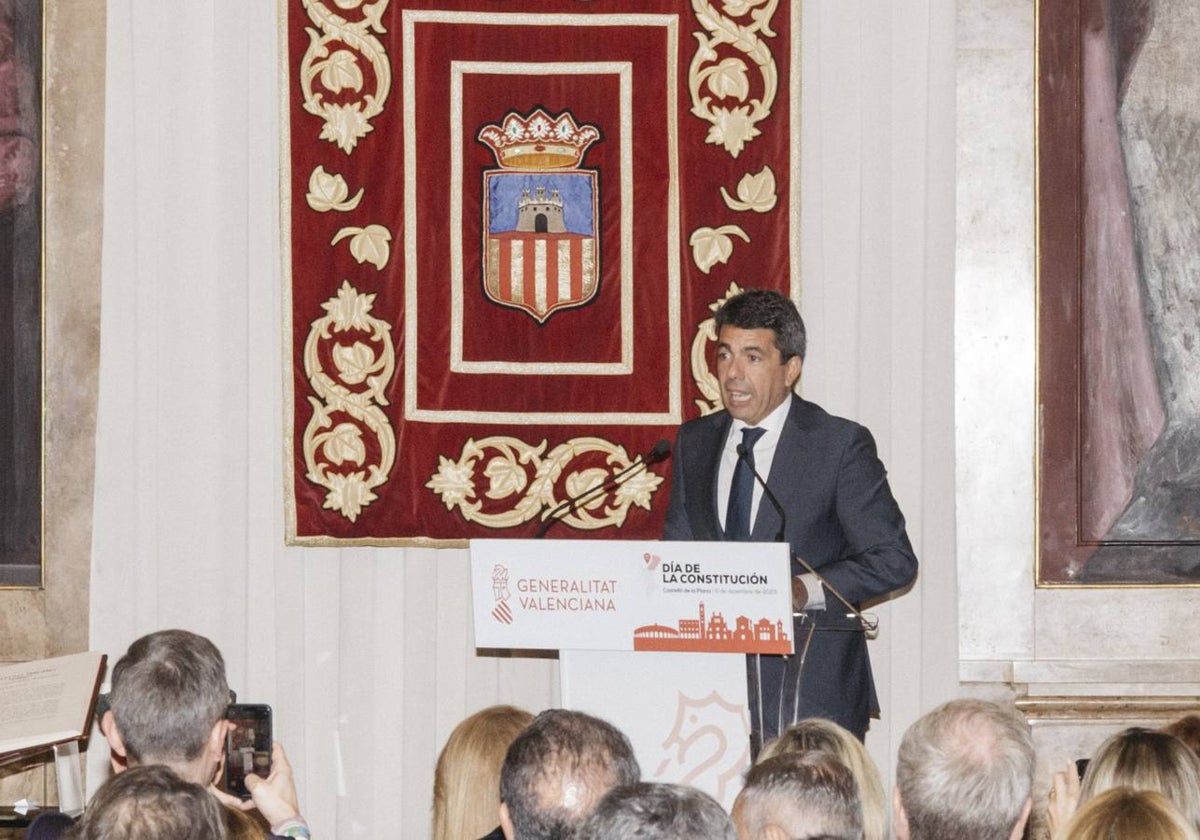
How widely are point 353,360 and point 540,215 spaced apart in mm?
→ 892

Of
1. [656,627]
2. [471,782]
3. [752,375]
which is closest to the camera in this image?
[471,782]

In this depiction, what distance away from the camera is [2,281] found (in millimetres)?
6184

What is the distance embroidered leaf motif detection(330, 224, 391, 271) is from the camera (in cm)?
607

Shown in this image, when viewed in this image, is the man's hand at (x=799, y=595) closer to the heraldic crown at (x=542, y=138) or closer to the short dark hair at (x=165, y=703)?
the short dark hair at (x=165, y=703)

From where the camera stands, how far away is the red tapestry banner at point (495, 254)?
19.8 feet

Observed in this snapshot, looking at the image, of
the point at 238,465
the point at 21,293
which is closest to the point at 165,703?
the point at 238,465

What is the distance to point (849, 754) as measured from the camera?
2822 mm

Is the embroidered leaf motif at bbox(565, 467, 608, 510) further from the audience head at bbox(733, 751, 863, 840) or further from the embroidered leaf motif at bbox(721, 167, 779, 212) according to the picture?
the audience head at bbox(733, 751, 863, 840)

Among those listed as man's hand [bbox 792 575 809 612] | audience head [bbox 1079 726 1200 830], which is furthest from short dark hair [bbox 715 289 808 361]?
audience head [bbox 1079 726 1200 830]

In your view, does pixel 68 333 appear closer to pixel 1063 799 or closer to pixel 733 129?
pixel 733 129

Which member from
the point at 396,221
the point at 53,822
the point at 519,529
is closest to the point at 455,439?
the point at 519,529

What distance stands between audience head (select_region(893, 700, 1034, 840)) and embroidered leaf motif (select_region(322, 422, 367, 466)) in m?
3.65

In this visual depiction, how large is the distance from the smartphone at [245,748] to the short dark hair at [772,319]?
6.71 ft

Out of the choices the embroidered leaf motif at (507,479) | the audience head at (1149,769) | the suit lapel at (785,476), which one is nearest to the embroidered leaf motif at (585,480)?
the embroidered leaf motif at (507,479)
